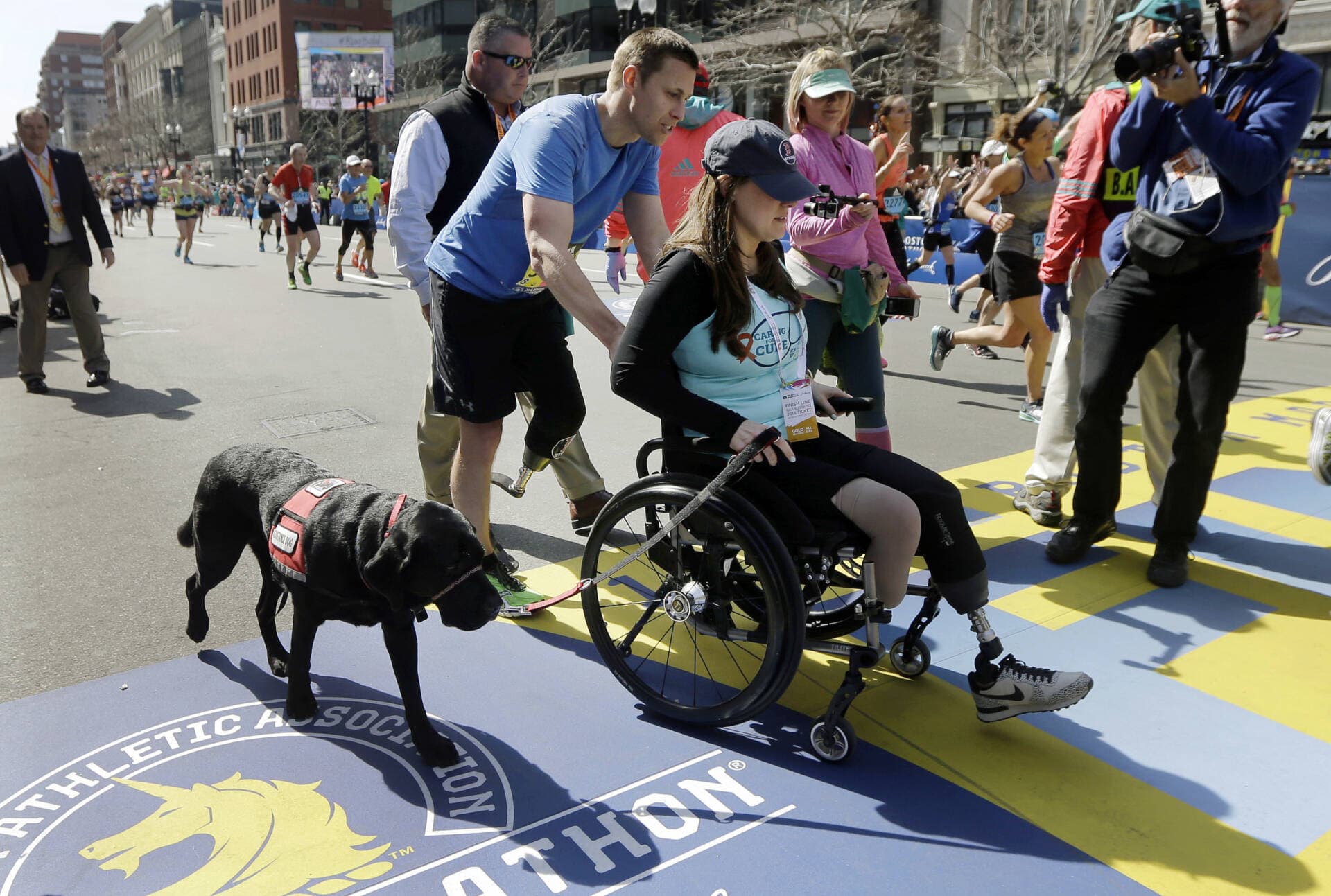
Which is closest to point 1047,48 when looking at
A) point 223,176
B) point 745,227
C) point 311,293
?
point 311,293

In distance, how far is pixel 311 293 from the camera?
1361 cm

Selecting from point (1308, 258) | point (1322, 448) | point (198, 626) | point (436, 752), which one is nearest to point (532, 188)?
point (436, 752)

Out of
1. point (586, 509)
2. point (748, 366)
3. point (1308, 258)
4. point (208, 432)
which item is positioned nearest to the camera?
point (748, 366)

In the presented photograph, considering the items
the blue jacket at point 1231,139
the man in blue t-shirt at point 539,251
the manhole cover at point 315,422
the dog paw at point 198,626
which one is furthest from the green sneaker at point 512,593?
the manhole cover at point 315,422

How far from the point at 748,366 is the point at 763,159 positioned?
0.54 m

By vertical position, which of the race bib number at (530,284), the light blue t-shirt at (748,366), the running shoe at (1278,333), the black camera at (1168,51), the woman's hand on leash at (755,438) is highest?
the black camera at (1168,51)

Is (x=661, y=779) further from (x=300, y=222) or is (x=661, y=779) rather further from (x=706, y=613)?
(x=300, y=222)

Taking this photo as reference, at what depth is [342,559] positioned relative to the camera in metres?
2.44

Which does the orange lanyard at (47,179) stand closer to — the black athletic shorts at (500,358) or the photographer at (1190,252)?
the black athletic shorts at (500,358)

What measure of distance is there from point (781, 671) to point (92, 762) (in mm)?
1769

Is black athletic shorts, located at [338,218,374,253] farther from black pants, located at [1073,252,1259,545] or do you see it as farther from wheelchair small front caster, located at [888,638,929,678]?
wheelchair small front caster, located at [888,638,929,678]

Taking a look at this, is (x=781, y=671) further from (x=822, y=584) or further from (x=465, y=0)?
(x=465, y=0)

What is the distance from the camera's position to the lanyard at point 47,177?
22.9 feet

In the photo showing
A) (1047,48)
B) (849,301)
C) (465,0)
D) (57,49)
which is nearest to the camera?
(849,301)
